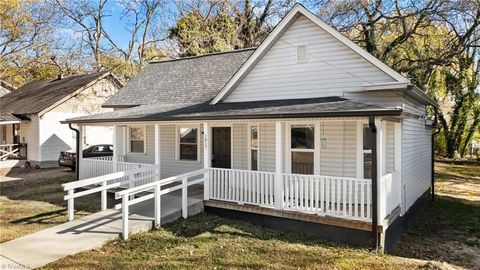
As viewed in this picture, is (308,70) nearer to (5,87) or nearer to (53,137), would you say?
(53,137)

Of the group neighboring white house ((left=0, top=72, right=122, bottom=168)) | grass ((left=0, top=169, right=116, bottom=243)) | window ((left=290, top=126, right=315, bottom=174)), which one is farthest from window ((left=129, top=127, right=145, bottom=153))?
neighboring white house ((left=0, top=72, right=122, bottom=168))

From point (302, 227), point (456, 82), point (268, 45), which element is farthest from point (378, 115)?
point (456, 82)

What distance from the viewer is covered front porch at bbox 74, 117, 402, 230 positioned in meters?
7.93

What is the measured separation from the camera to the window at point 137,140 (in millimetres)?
14852

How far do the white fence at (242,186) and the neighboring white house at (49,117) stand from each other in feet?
51.9

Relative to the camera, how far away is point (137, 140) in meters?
15.0

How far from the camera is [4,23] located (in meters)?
26.7

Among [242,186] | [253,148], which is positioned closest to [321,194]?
[242,186]

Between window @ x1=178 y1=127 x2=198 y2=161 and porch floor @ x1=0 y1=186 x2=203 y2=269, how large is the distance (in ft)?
10.7

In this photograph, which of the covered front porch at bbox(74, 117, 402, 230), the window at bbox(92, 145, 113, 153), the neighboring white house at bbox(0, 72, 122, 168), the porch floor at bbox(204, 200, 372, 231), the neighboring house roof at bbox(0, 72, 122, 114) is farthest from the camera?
the neighboring house roof at bbox(0, 72, 122, 114)

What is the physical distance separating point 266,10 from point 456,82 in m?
17.2

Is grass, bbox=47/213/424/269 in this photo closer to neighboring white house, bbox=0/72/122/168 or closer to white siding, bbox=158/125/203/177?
white siding, bbox=158/125/203/177

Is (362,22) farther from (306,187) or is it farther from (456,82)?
(306,187)

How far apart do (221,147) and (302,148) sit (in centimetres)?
332
